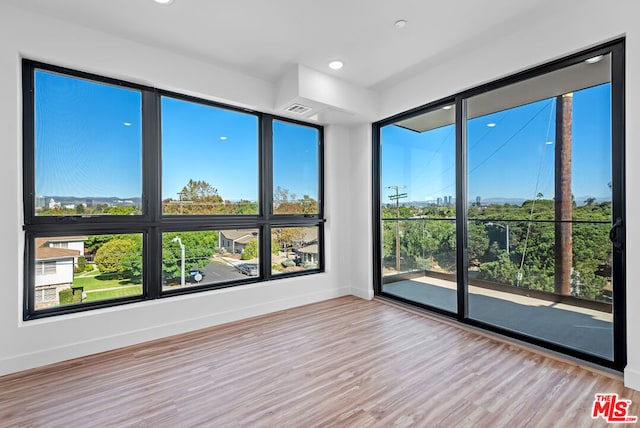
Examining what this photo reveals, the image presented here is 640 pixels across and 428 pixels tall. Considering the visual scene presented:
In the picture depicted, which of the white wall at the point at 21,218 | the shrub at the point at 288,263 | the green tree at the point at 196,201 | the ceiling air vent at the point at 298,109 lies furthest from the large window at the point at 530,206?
the green tree at the point at 196,201

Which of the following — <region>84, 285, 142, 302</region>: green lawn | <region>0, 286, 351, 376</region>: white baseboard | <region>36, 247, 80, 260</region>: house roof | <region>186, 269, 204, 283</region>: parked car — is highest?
<region>36, 247, 80, 260</region>: house roof

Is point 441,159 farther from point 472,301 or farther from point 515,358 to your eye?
point 515,358

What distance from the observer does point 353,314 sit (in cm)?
383

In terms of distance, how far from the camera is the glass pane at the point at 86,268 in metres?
2.79

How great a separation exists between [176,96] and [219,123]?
539mm

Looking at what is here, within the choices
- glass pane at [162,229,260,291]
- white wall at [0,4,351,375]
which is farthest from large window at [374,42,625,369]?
glass pane at [162,229,260,291]

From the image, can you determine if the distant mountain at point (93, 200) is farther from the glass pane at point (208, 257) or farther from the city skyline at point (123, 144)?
the glass pane at point (208, 257)

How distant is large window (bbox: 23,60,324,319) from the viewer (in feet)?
9.12

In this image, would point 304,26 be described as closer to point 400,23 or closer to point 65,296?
point 400,23

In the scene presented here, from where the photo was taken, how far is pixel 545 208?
281cm

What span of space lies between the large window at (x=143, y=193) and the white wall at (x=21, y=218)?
6.5 inches

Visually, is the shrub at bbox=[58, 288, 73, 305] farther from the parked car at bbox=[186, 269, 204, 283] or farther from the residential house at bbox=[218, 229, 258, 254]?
the residential house at bbox=[218, 229, 258, 254]

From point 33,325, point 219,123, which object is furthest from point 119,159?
point 33,325

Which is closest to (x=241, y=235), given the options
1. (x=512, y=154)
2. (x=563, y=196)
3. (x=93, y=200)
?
(x=93, y=200)
